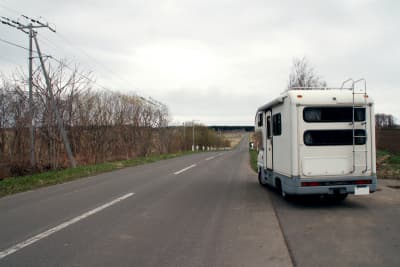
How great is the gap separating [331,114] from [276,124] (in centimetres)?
164

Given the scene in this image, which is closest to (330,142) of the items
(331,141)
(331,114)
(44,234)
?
(331,141)

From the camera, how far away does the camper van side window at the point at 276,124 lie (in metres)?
9.33

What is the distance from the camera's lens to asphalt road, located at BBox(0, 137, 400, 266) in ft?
16.2

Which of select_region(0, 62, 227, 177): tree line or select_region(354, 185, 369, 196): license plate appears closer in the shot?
select_region(354, 185, 369, 196): license plate

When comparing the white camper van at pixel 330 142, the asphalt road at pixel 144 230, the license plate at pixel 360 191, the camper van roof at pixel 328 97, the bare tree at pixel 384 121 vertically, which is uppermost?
Answer: the bare tree at pixel 384 121

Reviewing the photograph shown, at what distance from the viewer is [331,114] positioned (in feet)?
27.9

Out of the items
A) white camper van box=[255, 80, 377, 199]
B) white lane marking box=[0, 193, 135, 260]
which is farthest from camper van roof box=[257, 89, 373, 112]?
white lane marking box=[0, 193, 135, 260]

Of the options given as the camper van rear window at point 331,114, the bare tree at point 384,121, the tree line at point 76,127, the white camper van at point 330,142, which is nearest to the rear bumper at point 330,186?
the white camper van at point 330,142

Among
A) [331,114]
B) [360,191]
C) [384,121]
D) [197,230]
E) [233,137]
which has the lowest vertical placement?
[197,230]

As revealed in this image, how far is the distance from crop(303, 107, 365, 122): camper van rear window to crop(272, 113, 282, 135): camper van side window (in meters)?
1.00

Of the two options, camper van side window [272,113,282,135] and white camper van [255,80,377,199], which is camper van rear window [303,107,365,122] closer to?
white camper van [255,80,377,199]

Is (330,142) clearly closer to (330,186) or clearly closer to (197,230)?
(330,186)

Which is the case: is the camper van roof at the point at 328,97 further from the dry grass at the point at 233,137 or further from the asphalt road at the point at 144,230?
the dry grass at the point at 233,137

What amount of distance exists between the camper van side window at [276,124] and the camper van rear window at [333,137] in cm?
106
